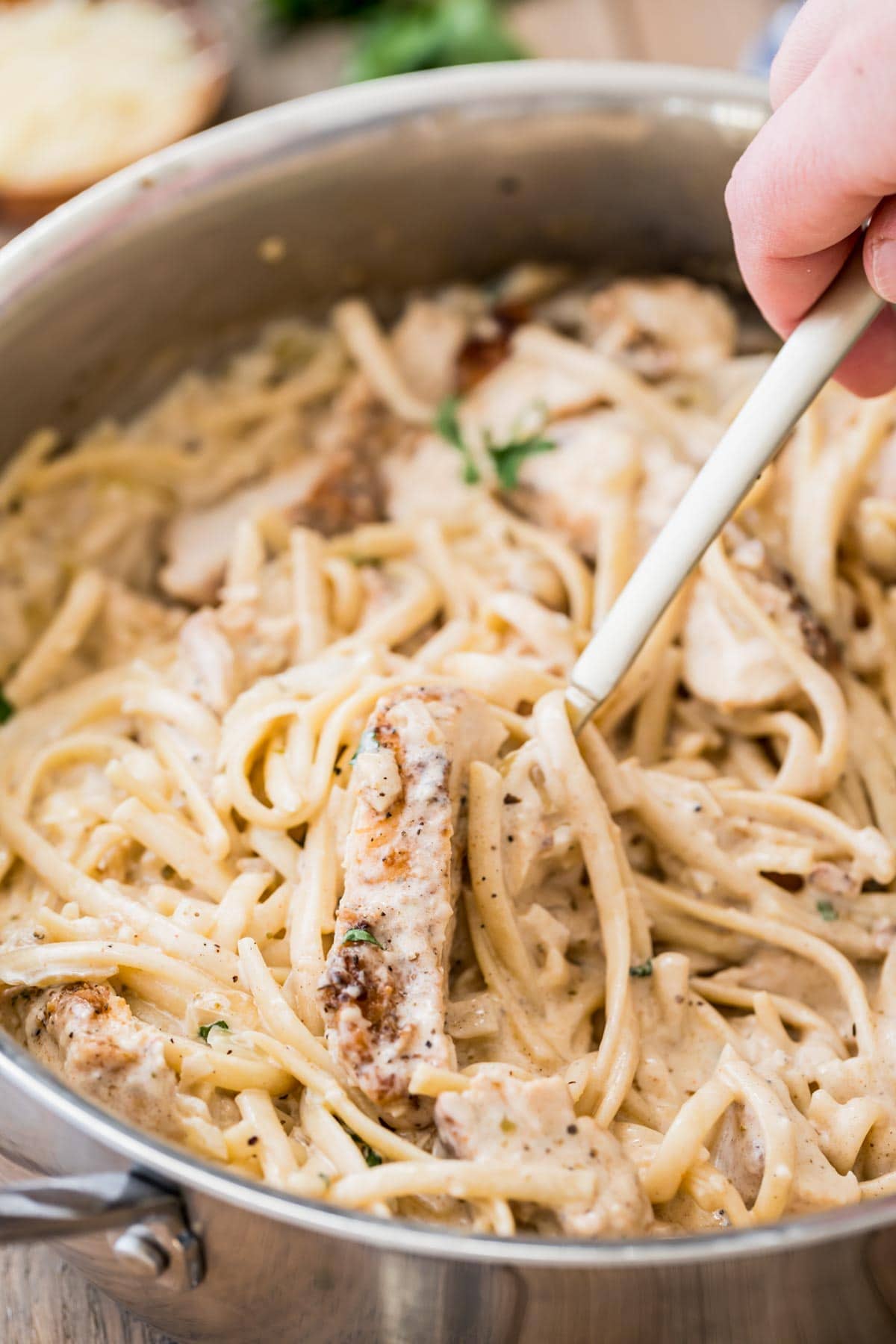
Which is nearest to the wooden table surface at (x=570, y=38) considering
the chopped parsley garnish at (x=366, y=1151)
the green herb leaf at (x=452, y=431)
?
the green herb leaf at (x=452, y=431)

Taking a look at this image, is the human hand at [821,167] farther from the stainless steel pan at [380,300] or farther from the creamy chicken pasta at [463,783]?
the stainless steel pan at [380,300]

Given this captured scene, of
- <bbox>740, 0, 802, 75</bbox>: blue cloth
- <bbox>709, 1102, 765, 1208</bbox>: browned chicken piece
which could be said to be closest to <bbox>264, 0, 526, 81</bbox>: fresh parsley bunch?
<bbox>740, 0, 802, 75</bbox>: blue cloth

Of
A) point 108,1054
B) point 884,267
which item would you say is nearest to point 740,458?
point 884,267

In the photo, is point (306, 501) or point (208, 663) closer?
point (208, 663)

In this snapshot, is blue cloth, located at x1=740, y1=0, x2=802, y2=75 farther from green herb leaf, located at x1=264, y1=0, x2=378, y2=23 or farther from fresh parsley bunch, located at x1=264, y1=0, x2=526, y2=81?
green herb leaf, located at x1=264, y1=0, x2=378, y2=23

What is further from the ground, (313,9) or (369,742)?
(313,9)

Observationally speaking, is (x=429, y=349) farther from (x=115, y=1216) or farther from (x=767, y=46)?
(x=115, y=1216)

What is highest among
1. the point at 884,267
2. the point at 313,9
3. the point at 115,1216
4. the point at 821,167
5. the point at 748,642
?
the point at 821,167
